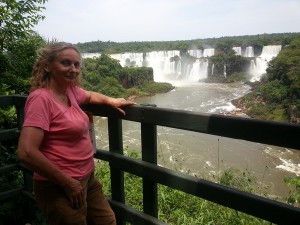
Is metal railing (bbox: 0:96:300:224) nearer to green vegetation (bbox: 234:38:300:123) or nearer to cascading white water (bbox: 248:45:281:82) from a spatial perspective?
green vegetation (bbox: 234:38:300:123)

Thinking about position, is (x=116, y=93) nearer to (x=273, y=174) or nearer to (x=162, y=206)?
(x=273, y=174)

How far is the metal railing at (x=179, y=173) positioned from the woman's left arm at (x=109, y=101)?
4cm

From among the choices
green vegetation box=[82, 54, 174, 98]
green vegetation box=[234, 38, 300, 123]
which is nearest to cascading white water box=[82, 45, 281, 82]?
green vegetation box=[82, 54, 174, 98]

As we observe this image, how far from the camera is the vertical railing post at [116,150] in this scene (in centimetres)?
200

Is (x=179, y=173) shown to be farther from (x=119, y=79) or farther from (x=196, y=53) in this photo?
(x=196, y=53)

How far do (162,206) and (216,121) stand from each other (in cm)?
269

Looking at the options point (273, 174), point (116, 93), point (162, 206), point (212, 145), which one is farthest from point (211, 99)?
point (162, 206)

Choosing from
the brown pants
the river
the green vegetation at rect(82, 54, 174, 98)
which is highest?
the brown pants

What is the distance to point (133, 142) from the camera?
21.4 metres

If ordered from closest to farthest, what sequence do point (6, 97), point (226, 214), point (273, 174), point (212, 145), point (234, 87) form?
point (6, 97) < point (226, 214) < point (273, 174) < point (212, 145) < point (234, 87)

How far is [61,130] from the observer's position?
160 centimetres

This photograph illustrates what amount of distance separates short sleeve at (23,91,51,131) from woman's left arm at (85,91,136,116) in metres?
0.45

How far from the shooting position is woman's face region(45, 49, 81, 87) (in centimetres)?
167

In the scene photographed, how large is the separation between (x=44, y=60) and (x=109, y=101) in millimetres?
453
